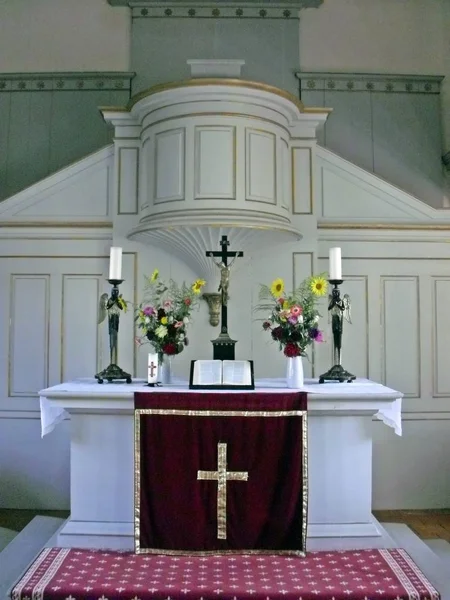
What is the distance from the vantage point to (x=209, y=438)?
3.16 metres

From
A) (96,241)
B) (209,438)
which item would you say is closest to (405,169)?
(96,241)

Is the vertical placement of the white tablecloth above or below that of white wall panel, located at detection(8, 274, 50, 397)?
below

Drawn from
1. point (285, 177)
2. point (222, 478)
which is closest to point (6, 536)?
point (222, 478)

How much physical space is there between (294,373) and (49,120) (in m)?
3.70

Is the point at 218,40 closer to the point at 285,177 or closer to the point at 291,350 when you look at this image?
the point at 285,177

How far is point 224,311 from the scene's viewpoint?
12.3ft

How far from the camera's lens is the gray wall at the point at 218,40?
5434 millimetres

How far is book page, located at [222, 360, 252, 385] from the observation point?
3322 mm

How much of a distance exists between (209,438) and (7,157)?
375 centimetres

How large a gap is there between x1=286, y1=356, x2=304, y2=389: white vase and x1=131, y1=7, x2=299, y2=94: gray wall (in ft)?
10.2

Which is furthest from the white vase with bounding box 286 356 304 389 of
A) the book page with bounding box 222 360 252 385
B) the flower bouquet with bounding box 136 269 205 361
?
the flower bouquet with bounding box 136 269 205 361

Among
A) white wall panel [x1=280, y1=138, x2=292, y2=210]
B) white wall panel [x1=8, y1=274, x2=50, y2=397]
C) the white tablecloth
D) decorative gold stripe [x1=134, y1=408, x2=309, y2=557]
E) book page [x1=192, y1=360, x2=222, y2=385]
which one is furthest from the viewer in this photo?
white wall panel [x1=8, y1=274, x2=50, y2=397]

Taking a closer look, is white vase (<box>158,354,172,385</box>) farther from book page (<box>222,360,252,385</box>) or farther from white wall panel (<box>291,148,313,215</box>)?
white wall panel (<box>291,148,313,215</box>)

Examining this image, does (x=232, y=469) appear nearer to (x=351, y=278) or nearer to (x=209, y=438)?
(x=209, y=438)
